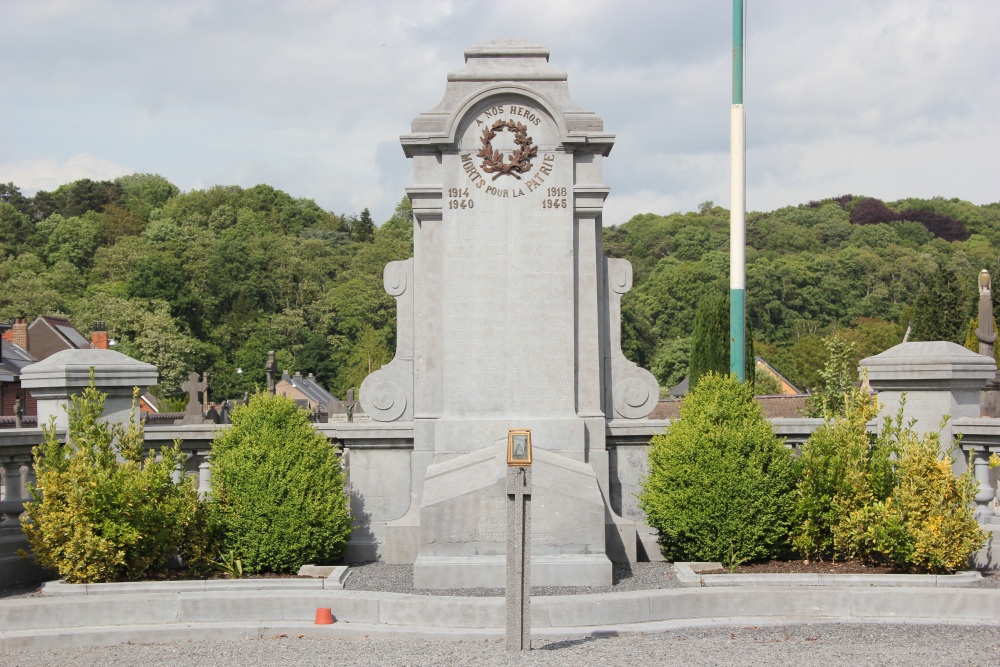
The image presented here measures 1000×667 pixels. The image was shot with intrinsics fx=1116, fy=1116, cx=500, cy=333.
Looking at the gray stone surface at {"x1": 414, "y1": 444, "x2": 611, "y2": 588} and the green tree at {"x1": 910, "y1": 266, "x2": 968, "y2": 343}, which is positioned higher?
the green tree at {"x1": 910, "y1": 266, "x2": 968, "y2": 343}

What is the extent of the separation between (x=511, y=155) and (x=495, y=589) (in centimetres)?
511

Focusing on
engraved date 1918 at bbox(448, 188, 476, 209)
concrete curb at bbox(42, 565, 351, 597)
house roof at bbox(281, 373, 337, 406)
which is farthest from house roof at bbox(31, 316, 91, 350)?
concrete curb at bbox(42, 565, 351, 597)

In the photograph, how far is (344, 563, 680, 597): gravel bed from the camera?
1078 cm

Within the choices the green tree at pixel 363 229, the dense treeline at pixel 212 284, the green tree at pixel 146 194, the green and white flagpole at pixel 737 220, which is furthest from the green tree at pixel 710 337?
the green tree at pixel 146 194

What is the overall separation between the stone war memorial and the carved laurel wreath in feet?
0.04

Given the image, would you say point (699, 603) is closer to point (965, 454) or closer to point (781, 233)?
point (965, 454)

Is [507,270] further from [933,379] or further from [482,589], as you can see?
[933,379]

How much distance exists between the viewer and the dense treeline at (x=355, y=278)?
8269 centimetres

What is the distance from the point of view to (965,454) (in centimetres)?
1237

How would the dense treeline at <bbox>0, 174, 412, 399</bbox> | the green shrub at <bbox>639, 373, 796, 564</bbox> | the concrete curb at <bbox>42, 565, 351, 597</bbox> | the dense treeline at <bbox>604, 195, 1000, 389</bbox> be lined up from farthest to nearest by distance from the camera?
the dense treeline at <bbox>0, 174, 412, 399</bbox>, the dense treeline at <bbox>604, 195, 1000, 389</bbox>, the green shrub at <bbox>639, 373, 796, 564</bbox>, the concrete curb at <bbox>42, 565, 351, 597</bbox>

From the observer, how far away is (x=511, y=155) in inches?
518

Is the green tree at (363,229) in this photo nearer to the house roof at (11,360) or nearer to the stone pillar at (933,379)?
the house roof at (11,360)

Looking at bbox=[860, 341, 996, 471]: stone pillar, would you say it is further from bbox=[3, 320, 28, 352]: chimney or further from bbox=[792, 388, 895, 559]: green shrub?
bbox=[3, 320, 28, 352]: chimney

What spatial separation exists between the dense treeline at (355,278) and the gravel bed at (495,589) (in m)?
50.9
